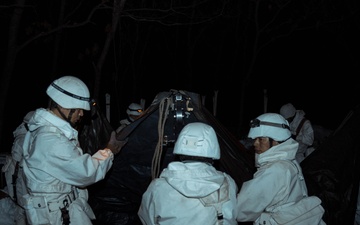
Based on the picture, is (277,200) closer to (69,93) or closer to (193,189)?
(193,189)

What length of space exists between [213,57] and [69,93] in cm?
2243

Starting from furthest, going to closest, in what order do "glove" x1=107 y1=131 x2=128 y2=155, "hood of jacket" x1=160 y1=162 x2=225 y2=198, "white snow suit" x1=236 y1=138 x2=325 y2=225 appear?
"glove" x1=107 y1=131 x2=128 y2=155 → "white snow suit" x1=236 y1=138 x2=325 y2=225 → "hood of jacket" x1=160 y1=162 x2=225 y2=198

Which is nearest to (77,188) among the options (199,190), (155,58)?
(199,190)

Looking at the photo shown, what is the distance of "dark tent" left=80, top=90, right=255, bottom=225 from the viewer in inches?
172

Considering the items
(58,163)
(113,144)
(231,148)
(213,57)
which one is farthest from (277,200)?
(213,57)

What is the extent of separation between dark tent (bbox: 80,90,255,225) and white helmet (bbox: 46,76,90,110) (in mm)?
973

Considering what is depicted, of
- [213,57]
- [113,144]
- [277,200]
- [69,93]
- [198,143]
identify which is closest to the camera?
[198,143]

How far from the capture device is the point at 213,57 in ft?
83.4

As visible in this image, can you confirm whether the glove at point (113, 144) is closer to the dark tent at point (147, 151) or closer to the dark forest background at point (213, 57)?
the dark tent at point (147, 151)

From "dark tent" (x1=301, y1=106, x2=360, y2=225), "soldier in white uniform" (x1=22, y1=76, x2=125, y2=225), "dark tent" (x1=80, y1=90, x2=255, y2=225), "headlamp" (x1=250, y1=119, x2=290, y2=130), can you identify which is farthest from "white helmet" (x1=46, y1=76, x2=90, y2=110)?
"dark tent" (x1=301, y1=106, x2=360, y2=225)

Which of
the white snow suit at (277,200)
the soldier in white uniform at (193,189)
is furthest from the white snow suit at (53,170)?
the white snow suit at (277,200)

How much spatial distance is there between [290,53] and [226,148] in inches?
925

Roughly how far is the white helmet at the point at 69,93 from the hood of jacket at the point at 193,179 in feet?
4.15

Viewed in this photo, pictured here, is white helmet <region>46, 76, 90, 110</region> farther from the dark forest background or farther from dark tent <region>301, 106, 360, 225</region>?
the dark forest background
